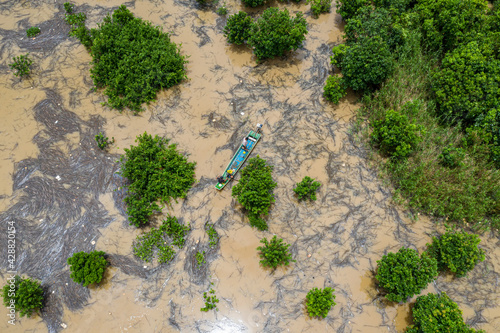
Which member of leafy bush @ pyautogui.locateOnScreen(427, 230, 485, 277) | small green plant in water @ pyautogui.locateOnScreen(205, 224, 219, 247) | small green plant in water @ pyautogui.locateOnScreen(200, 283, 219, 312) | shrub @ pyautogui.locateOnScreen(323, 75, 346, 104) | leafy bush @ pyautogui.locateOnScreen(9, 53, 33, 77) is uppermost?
shrub @ pyautogui.locateOnScreen(323, 75, 346, 104)

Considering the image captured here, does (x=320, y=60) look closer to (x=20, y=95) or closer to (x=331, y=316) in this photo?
(x=331, y=316)

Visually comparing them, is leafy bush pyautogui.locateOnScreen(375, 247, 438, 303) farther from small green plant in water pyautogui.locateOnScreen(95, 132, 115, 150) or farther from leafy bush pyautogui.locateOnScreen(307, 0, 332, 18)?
leafy bush pyautogui.locateOnScreen(307, 0, 332, 18)

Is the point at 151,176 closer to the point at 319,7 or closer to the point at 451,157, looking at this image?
the point at 451,157

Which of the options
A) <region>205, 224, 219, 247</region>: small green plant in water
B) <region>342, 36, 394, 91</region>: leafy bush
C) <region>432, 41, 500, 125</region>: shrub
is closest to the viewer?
<region>205, 224, 219, 247</region>: small green plant in water

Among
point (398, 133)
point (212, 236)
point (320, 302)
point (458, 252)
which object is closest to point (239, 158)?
point (212, 236)

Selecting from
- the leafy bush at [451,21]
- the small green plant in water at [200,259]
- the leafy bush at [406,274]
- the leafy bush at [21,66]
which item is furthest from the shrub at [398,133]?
the leafy bush at [21,66]

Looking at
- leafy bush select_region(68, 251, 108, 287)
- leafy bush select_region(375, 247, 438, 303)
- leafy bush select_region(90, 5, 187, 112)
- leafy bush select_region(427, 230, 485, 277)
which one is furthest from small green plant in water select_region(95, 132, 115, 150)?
leafy bush select_region(427, 230, 485, 277)
